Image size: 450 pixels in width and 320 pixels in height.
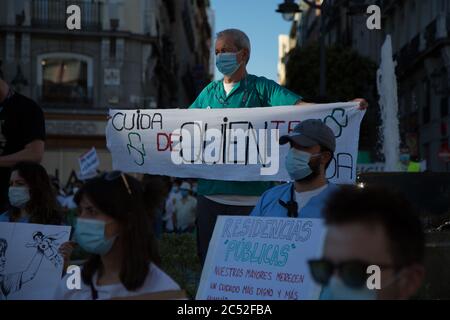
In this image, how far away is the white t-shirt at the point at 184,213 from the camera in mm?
18484

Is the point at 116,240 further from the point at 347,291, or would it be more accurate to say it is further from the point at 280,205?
the point at 280,205

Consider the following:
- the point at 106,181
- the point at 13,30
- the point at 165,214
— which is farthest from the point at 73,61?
the point at 106,181

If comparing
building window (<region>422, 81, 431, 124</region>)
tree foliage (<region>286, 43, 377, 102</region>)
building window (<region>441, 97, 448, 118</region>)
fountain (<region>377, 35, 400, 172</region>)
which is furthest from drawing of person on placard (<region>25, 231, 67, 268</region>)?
tree foliage (<region>286, 43, 377, 102</region>)

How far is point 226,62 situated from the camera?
5.45 metres

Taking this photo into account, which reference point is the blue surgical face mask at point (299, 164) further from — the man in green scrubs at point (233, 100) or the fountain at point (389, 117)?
the fountain at point (389, 117)

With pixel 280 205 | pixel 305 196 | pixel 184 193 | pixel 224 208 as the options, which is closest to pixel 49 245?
pixel 224 208

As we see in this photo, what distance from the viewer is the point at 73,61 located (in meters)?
34.2

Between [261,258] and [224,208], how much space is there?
1285 mm

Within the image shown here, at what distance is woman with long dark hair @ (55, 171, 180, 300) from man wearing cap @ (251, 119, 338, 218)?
140cm

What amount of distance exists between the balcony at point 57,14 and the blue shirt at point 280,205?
29722 mm

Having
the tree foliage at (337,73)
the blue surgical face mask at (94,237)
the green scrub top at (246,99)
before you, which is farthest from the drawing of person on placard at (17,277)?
the tree foliage at (337,73)

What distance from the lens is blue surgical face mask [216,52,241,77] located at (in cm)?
543
